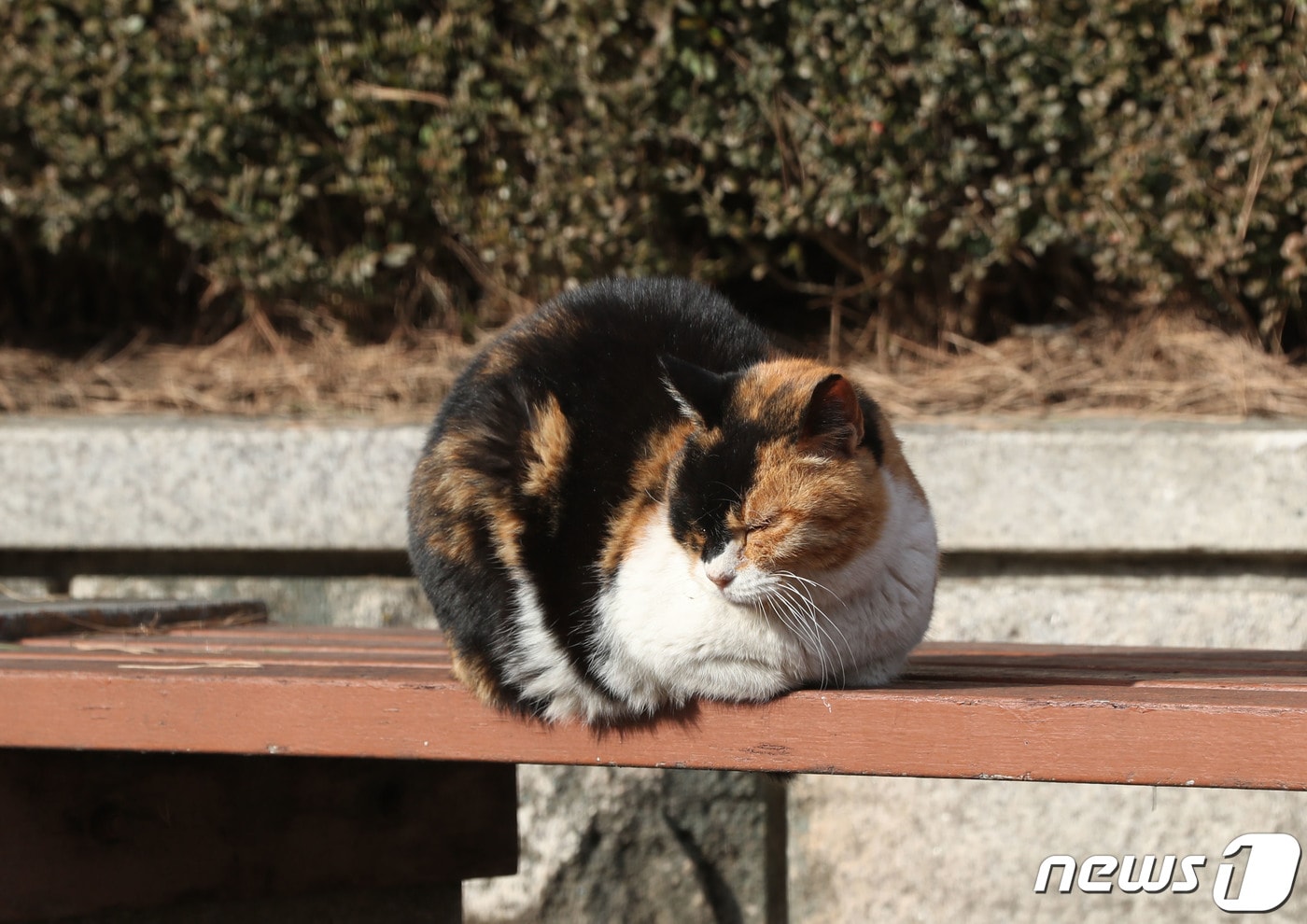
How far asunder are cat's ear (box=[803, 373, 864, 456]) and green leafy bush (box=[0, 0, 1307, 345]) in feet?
5.11

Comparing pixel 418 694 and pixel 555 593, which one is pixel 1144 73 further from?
pixel 418 694

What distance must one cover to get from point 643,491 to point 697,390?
0.63ft

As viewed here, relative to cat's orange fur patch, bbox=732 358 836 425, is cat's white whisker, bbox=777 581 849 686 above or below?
below

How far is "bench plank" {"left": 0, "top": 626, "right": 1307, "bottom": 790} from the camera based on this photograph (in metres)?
1.50

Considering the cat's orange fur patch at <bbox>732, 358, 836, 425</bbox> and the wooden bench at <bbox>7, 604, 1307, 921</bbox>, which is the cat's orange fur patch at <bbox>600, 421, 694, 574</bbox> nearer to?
the cat's orange fur patch at <bbox>732, 358, 836, 425</bbox>

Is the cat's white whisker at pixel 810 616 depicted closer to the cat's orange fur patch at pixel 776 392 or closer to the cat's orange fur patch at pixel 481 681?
the cat's orange fur patch at pixel 776 392

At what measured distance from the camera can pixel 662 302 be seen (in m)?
2.02

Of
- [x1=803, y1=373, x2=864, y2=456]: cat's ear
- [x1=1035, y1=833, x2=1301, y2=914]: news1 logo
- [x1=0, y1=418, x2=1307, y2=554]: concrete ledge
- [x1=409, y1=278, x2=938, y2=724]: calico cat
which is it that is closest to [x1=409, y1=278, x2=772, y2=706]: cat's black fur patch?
[x1=409, y1=278, x2=938, y2=724]: calico cat

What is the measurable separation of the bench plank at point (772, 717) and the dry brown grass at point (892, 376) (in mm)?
971

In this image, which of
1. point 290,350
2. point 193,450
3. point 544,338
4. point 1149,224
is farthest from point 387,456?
point 1149,224

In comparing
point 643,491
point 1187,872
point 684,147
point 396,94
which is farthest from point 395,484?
point 1187,872

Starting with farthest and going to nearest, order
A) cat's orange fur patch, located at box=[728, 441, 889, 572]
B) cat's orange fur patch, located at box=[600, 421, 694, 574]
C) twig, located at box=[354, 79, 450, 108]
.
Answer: twig, located at box=[354, 79, 450, 108]
cat's orange fur patch, located at box=[600, 421, 694, 574]
cat's orange fur patch, located at box=[728, 441, 889, 572]

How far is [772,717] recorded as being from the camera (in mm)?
1670

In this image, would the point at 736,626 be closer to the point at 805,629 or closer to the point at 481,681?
the point at 805,629
